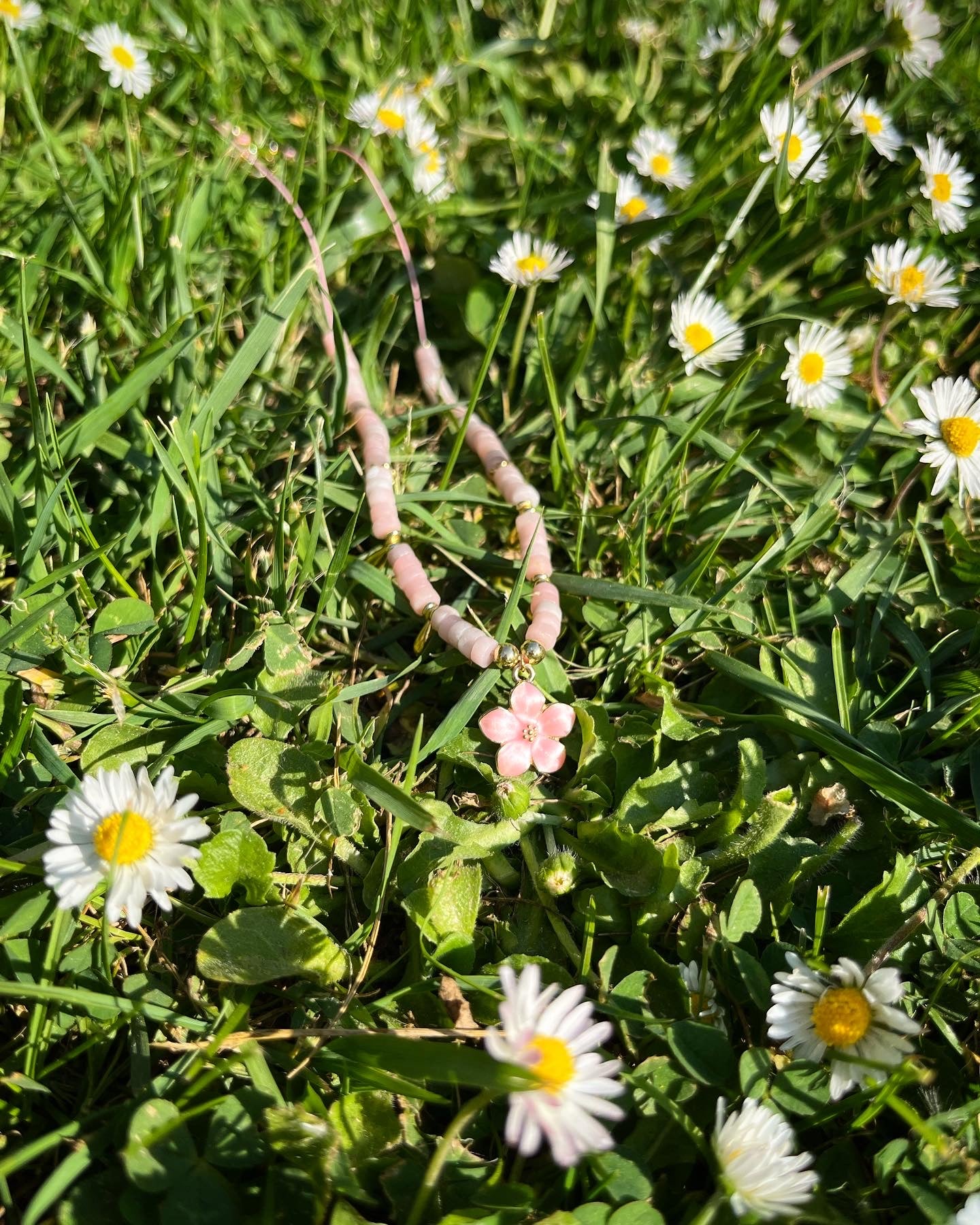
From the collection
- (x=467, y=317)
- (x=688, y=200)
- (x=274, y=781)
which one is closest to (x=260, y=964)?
(x=274, y=781)

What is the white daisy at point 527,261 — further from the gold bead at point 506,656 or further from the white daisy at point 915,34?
the white daisy at point 915,34

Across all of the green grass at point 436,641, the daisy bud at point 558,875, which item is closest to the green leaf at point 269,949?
the green grass at point 436,641

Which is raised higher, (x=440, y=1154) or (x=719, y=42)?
(x=719, y=42)

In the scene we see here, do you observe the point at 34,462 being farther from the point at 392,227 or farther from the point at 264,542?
the point at 392,227

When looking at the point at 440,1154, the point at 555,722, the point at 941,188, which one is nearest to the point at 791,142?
the point at 941,188

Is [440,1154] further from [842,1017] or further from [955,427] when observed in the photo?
[955,427]

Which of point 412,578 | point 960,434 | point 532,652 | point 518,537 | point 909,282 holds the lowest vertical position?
point 532,652

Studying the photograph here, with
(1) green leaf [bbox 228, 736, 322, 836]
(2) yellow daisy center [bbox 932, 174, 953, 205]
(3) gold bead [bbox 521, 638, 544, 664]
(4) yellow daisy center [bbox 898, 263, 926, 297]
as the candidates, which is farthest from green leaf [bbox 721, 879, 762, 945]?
(2) yellow daisy center [bbox 932, 174, 953, 205]
